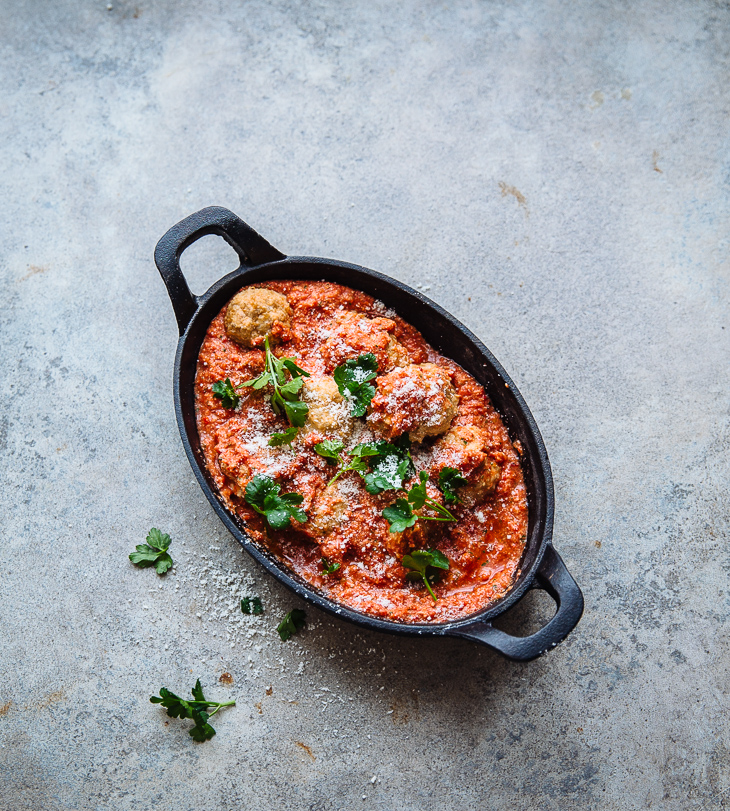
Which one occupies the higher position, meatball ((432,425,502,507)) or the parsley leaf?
the parsley leaf

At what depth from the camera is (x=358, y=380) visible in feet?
9.95

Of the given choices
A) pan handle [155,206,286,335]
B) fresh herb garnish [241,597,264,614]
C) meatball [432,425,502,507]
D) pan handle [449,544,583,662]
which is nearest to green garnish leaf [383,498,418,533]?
meatball [432,425,502,507]

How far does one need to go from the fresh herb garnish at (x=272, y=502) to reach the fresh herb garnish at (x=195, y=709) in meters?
1.00

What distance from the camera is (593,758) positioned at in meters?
3.33

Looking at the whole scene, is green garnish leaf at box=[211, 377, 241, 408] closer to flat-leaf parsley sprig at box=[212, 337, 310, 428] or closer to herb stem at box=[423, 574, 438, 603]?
flat-leaf parsley sprig at box=[212, 337, 310, 428]

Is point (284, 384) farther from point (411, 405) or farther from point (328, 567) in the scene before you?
point (328, 567)

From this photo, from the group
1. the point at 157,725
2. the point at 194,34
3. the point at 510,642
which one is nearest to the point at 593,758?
the point at 510,642

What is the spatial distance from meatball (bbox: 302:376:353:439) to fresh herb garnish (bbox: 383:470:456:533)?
38 centimetres

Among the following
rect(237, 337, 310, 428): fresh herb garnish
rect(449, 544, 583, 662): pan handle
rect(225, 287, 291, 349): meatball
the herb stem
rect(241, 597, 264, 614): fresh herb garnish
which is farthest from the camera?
rect(241, 597, 264, 614): fresh herb garnish

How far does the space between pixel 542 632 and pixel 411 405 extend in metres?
1.06

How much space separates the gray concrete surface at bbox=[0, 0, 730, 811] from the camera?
10.9 feet

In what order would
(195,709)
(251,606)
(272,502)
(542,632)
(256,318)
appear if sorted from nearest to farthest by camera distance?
(542,632) → (272,502) → (256,318) → (195,709) → (251,606)

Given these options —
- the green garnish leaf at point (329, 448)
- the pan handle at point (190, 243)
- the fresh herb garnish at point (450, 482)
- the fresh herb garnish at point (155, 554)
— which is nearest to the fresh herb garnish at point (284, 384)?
the green garnish leaf at point (329, 448)

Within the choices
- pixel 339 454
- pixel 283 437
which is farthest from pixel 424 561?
pixel 283 437
